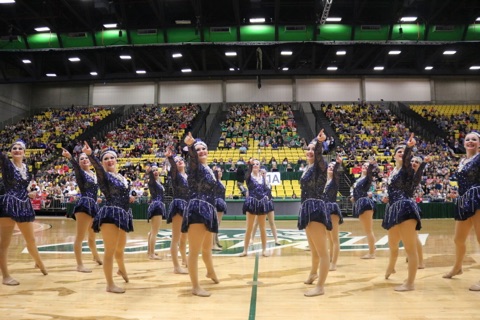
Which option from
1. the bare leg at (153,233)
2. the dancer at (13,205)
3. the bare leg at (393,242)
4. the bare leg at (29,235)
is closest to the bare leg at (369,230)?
the bare leg at (393,242)

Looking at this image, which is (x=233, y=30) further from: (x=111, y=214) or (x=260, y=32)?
(x=111, y=214)

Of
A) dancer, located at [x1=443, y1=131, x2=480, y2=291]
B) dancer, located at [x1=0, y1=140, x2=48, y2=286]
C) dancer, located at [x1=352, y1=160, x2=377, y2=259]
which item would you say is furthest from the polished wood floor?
dancer, located at [x1=443, y1=131, x2=480, y2=291]

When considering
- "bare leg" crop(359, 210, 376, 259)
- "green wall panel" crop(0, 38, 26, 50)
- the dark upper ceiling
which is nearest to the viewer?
"bare leg" crop(359, 210, 376, 259)

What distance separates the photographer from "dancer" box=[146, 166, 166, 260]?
23.9ft

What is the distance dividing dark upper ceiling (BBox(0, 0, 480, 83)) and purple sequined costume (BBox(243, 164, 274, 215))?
1268 centimetres

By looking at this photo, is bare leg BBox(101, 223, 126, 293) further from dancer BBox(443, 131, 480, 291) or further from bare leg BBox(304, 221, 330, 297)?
dancer BBox(443, 131, 480, 291)

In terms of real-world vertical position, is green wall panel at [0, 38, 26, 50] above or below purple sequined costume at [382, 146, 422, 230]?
above

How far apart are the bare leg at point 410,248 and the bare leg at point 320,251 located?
980 millimetres

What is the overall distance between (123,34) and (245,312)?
797 inches

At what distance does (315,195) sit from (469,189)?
1.98 metres

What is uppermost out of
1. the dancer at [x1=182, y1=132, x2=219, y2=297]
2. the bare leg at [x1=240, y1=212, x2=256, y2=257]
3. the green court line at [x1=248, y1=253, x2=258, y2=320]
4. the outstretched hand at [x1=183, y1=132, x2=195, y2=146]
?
the outstretched hand at [x1=183, y1=132, x2=195, y2=146]

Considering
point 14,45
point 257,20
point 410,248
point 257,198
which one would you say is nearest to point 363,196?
point 257,198

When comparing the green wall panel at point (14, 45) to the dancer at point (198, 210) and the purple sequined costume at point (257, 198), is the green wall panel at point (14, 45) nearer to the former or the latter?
the purple sequined costume at point (257, 198)

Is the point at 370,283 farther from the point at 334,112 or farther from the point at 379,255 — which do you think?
the point at 334,112
